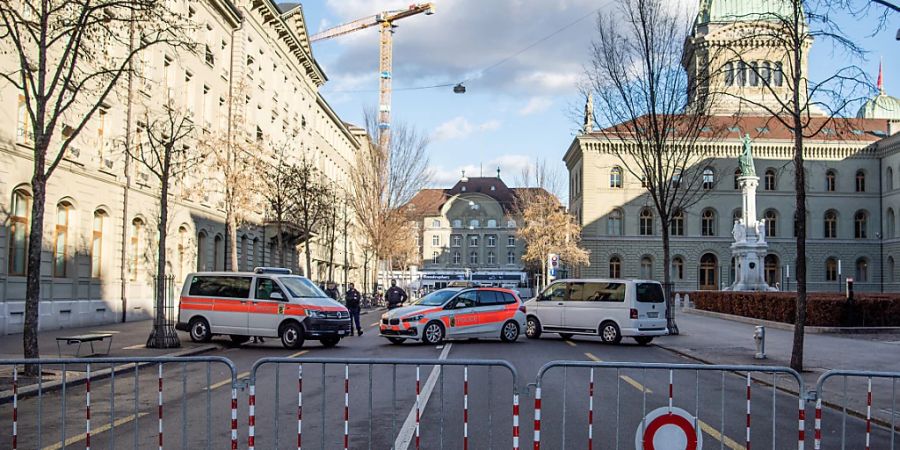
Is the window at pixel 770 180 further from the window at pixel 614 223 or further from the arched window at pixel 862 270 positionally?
the window at pixel 614 223

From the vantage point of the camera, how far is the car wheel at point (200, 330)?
21922 mm

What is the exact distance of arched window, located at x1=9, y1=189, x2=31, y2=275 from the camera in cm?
2398

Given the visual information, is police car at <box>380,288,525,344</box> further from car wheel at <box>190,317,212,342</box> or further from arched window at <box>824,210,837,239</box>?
arched window at <box>824,210,837,239</box>

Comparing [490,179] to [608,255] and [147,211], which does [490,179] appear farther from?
[147,211]

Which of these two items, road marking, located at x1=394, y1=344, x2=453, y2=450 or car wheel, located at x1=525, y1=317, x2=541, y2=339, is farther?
car wheel, located at x1=525, y1=317, x2=541, y2=339

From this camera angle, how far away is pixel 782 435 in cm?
941

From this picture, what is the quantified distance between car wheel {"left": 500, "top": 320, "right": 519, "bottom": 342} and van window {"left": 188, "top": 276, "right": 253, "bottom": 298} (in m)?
7.16

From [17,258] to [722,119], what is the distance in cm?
6601

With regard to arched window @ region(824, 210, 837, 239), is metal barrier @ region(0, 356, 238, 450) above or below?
below

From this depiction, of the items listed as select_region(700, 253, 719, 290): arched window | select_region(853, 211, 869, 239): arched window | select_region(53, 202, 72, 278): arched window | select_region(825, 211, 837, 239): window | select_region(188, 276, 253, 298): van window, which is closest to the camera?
select_region(188, 276, 253, 298): van window

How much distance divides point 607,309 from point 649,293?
1304mm

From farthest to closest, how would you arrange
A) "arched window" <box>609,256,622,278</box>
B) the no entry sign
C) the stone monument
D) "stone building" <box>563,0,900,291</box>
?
"arched window" <box>609,256,622,278</box> < "stone building" <box>563,0,900,291</box> < the stone monument < the no entry sign

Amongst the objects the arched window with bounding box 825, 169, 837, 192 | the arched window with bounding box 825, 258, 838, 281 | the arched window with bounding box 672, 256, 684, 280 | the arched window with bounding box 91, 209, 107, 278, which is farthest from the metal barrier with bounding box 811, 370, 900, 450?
the arched window with bounding box 825, 169, 837, 192

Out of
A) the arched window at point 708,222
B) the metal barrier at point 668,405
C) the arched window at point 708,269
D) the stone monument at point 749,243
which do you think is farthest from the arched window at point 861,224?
the metal barrier at point 668,405
